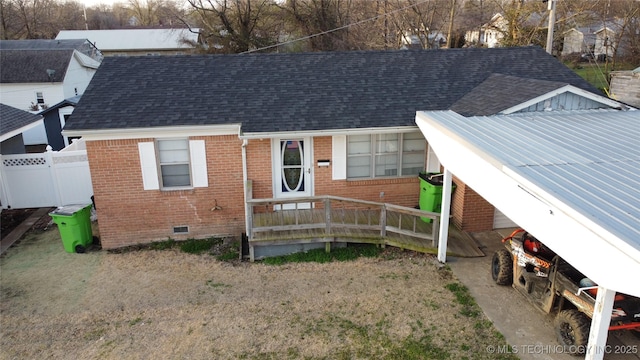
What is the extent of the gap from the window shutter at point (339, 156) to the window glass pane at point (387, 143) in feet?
2.94

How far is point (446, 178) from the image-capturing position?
9.05 m

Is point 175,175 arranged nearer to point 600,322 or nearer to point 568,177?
point 568,177

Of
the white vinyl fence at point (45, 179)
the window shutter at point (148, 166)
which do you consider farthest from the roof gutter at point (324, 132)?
the white vinyl fence at point (45, 179)

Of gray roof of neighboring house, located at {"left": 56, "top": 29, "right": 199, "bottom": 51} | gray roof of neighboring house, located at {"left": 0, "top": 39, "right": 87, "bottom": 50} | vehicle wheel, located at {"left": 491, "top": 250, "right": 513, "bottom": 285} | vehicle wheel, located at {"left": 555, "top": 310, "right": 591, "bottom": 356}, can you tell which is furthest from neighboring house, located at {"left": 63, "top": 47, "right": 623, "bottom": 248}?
gray roof of neighboring house, located at {"left": 56, "top": 29, "right": 199, "bottom": 51}

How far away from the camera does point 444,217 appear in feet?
30.2

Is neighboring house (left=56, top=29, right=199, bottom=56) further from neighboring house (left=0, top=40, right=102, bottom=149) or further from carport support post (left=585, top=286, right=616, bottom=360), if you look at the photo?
carport support post (left=585, top=286, right=616, bottom=360)

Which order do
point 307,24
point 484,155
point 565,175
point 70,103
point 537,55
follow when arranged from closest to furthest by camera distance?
point 565,175
point 484,155
point 537,55
point 70,103
point 307,24

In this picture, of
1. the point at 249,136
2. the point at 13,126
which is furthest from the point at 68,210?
the point at 249,136

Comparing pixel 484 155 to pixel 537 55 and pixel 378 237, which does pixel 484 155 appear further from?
pixel 537 55

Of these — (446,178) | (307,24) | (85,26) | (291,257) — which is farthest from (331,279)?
(85,26)

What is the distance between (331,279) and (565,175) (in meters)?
4.82

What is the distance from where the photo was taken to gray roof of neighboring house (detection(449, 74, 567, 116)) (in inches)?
381

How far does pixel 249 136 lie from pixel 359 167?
2.93 metres

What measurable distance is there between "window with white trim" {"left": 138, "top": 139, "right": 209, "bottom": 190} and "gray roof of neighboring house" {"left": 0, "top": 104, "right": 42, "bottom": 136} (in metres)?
4.66
